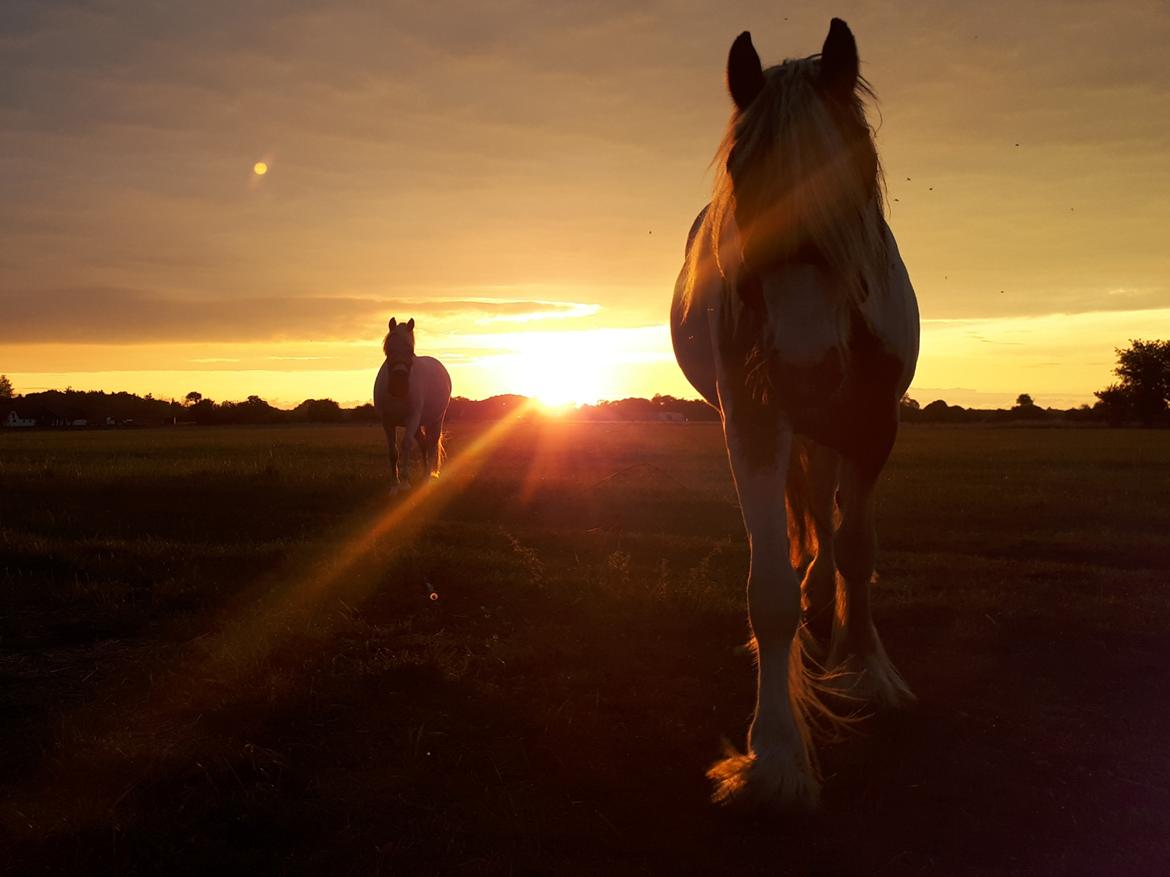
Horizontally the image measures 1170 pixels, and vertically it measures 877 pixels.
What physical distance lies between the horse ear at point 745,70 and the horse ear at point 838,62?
0.24 m

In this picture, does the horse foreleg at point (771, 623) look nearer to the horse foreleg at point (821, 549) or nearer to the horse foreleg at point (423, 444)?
the horse foreleg at point (821, 549)

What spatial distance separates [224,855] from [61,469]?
14.2 meters

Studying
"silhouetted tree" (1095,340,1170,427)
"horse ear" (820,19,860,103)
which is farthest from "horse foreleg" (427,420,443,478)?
"silhouetted tree" (1095,340,1170,427)

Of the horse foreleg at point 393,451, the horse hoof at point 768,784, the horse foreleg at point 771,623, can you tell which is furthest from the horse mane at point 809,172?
the horse foreleg at point 393,451

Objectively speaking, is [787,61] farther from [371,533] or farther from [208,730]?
[371,533]

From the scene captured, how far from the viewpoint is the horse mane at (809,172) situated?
2.92 meters

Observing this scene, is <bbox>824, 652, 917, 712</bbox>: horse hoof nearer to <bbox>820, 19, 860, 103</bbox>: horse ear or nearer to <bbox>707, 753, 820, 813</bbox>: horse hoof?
<bbox>707, 753, 820, 813</bbox>: horse hoof

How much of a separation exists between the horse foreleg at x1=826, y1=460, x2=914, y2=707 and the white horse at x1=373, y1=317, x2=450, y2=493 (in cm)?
993

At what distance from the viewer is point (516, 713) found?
155 inches

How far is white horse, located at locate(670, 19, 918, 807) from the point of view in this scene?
2916mm

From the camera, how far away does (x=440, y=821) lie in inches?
118

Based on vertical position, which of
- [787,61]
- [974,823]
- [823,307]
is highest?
[787,61]

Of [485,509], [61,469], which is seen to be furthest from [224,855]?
[61,469]

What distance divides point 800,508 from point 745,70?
295 centimetres
